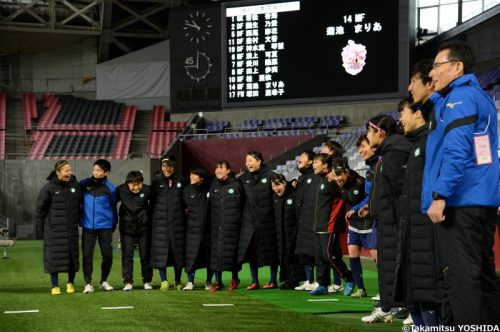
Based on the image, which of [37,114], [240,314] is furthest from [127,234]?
[37,114]

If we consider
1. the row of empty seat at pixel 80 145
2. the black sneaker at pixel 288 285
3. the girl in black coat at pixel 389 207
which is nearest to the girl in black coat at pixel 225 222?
the black sneaker at pixel 288 285

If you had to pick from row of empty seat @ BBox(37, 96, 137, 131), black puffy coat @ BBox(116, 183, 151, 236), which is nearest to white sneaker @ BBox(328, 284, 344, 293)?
black puffy coat @ BBox(116, 183, 151, 236)

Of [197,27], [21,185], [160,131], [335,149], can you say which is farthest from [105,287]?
[160,131]

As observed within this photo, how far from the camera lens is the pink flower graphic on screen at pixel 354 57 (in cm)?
2045

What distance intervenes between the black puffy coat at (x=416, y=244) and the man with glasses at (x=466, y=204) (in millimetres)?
270

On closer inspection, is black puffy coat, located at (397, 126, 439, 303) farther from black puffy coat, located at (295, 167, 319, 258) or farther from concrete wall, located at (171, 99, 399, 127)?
concrete wall, located at (171, 99, 399, 127)

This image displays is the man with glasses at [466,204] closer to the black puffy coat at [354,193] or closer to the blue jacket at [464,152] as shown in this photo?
the blue jacket at [464,152]

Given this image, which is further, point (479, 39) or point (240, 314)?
point (479, 39)

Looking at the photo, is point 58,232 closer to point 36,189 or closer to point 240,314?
point 240,314

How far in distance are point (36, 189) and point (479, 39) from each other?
777 inches

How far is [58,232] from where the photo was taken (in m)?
10.3

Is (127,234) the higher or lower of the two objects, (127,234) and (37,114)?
the lower

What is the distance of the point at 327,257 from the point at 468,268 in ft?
16.8

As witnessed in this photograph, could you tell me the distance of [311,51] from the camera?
20969 millimetres
